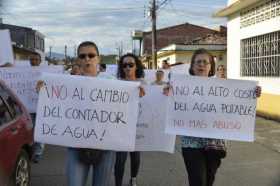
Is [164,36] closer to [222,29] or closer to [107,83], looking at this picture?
→ [222,29]

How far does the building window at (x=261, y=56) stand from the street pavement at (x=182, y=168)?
6.32 metres

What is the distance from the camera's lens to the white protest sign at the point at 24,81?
8938 millimetres

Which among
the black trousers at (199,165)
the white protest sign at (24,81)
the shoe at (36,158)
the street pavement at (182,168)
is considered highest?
the white protest sign at (24,81)

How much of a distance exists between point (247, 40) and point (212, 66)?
14.9 metres

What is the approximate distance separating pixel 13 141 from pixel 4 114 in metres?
0.34

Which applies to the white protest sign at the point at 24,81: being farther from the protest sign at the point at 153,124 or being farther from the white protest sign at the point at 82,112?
the white protest sign at the point at 82,112

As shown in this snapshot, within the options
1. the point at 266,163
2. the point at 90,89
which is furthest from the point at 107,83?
the point at 266,163

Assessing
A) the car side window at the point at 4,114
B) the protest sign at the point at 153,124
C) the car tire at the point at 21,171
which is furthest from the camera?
the protest sign at the point at 153,124

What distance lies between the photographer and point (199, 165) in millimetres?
4652

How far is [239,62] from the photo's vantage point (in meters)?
20.4

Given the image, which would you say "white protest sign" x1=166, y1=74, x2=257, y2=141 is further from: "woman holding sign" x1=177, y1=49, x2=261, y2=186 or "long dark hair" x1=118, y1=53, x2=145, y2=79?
"long dark hair" x1=118, y1=53, x2=145, y2=79

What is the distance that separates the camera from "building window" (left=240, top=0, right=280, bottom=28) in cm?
1622

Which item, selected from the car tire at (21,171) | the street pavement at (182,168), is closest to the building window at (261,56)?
the street pavement at (182,168)

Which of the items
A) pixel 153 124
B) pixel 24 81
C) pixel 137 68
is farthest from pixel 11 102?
pixel 24 81
